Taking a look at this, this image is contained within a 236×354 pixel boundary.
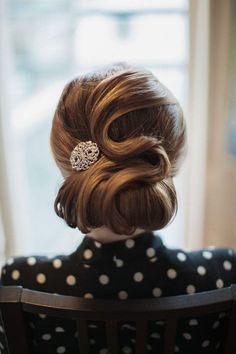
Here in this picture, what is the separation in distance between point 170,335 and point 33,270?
0.25 meters

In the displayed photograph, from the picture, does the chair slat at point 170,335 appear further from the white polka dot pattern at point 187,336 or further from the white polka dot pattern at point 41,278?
the white polka dot pattern at point 41,278

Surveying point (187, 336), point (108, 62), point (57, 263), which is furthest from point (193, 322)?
point (108, 62)

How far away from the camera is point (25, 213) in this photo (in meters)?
1.38

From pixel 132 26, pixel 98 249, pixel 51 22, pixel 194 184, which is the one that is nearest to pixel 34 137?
pixel 51 22

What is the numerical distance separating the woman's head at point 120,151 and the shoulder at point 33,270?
0.41 feet

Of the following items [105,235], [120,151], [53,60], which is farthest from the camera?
[53,60]

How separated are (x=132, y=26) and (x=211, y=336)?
86 centimetres

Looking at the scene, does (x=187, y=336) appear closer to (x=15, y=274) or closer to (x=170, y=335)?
(x=170, y=335)

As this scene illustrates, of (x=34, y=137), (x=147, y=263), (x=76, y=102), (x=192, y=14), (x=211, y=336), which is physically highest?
(x=192, y=14)

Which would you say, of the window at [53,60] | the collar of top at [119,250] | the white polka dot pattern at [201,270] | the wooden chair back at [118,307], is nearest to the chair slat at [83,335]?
the wooden chair back at [118,307]

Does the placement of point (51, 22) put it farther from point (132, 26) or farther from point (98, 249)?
point (98, 249)

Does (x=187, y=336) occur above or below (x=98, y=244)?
below

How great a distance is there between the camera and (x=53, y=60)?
1.41 metres

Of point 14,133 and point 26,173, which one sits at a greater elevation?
point 14,133
